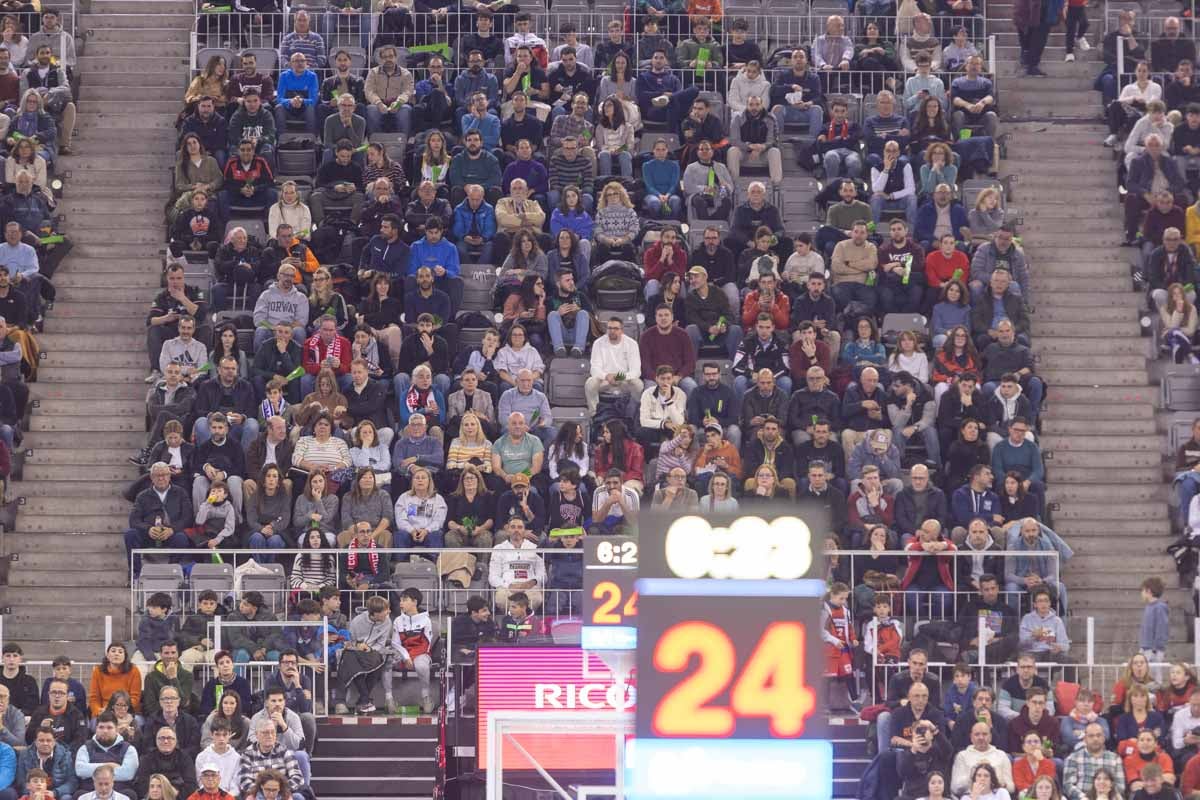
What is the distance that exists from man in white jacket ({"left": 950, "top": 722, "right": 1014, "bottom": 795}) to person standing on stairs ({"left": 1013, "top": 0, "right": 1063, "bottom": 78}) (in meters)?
13.7

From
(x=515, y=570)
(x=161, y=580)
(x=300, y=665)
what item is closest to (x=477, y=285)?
(x=515, y=570)

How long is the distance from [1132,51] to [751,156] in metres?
5.77

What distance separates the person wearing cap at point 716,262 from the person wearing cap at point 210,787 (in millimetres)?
10010

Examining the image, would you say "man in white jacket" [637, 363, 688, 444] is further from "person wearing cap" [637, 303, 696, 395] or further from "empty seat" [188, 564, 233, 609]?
"empty seat" [188, 564, 233, 609]

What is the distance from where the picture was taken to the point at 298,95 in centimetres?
3506

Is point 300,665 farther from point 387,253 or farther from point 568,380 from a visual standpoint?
point 387,253

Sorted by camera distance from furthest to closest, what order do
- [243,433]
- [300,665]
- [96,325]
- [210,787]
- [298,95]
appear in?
[298,95], [96,325], [243,433], [300,665], [210,787]

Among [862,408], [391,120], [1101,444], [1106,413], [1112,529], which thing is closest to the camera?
[862,408]


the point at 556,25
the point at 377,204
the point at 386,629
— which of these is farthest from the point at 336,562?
the point at 556,25

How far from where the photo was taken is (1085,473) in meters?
31.9

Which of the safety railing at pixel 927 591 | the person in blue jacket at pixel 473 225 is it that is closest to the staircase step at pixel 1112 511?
the safety railing at pixel 927 591

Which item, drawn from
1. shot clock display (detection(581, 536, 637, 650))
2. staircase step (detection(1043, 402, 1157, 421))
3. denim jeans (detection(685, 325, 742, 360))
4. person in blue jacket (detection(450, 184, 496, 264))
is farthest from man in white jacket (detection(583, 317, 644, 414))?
shot clock display (detection(581, 536, 637, 650))

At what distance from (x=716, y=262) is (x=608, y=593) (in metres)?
12.9

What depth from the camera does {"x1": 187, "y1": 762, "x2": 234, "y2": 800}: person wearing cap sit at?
24.7 metres
